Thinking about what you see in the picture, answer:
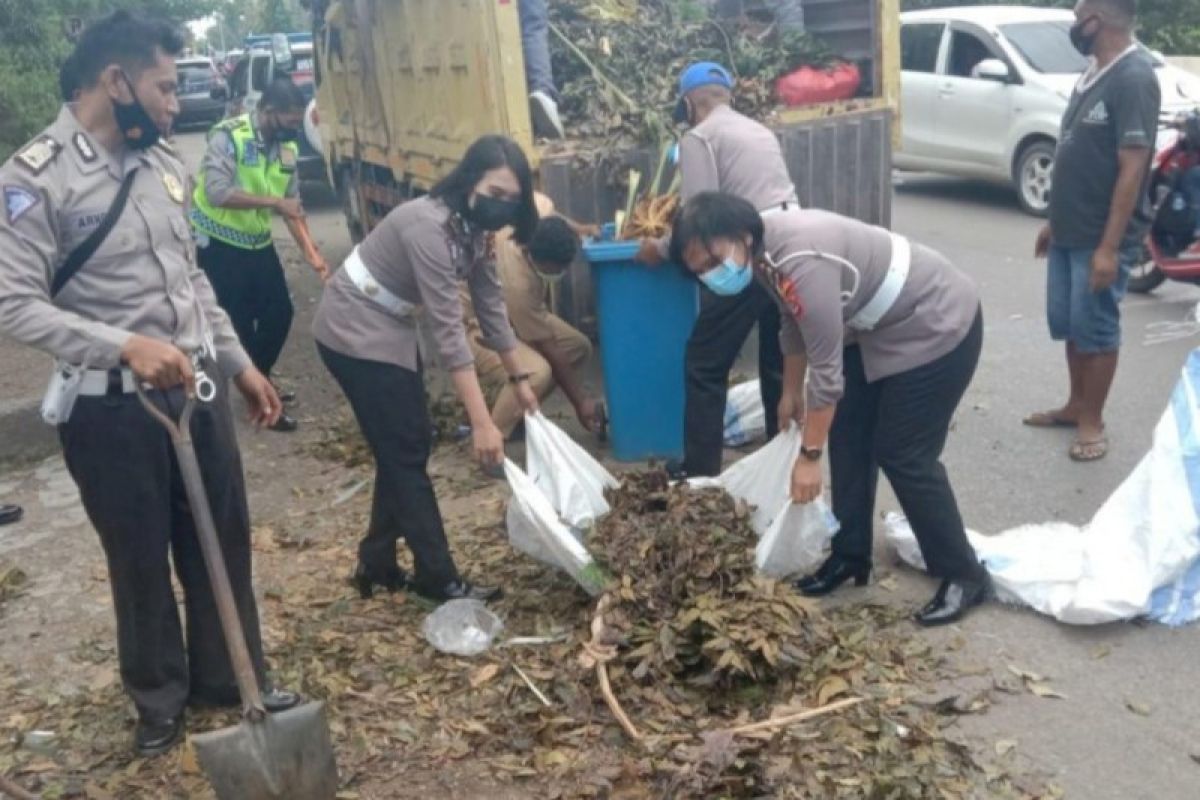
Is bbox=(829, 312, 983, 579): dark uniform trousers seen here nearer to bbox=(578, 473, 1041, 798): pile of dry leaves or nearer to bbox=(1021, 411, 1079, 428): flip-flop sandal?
bbox=(578, 473, 1041, 798): pile of dry leaves

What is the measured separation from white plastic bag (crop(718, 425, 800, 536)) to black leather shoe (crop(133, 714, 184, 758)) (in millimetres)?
1974

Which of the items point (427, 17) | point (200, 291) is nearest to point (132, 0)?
point (427, 17)

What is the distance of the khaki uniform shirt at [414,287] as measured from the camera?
4242 millimetres

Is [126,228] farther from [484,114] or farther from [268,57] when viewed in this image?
[268,57]

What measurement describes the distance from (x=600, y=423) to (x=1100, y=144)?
253cm

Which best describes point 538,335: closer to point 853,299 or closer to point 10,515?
point 853,299

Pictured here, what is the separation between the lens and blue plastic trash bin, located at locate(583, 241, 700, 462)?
5898 mm

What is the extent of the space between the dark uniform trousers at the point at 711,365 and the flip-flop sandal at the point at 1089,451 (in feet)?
4.68

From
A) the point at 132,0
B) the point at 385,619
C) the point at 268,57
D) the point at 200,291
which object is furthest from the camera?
the point at 132,0

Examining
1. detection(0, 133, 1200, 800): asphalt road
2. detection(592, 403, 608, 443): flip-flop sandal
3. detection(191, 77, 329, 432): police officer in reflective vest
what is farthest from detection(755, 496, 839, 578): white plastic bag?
detection(191, 77, 329, 432): police officer in reflective vest

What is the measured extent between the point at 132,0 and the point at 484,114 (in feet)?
51.1

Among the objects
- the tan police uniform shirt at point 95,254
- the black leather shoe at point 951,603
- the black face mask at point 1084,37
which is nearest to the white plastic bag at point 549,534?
the black leather shoe at point 951,603

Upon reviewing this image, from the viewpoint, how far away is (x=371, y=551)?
15.9 feet

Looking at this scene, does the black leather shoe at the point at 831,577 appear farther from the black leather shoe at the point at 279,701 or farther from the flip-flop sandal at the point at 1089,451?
the black leather shoe at the point at 279,701
